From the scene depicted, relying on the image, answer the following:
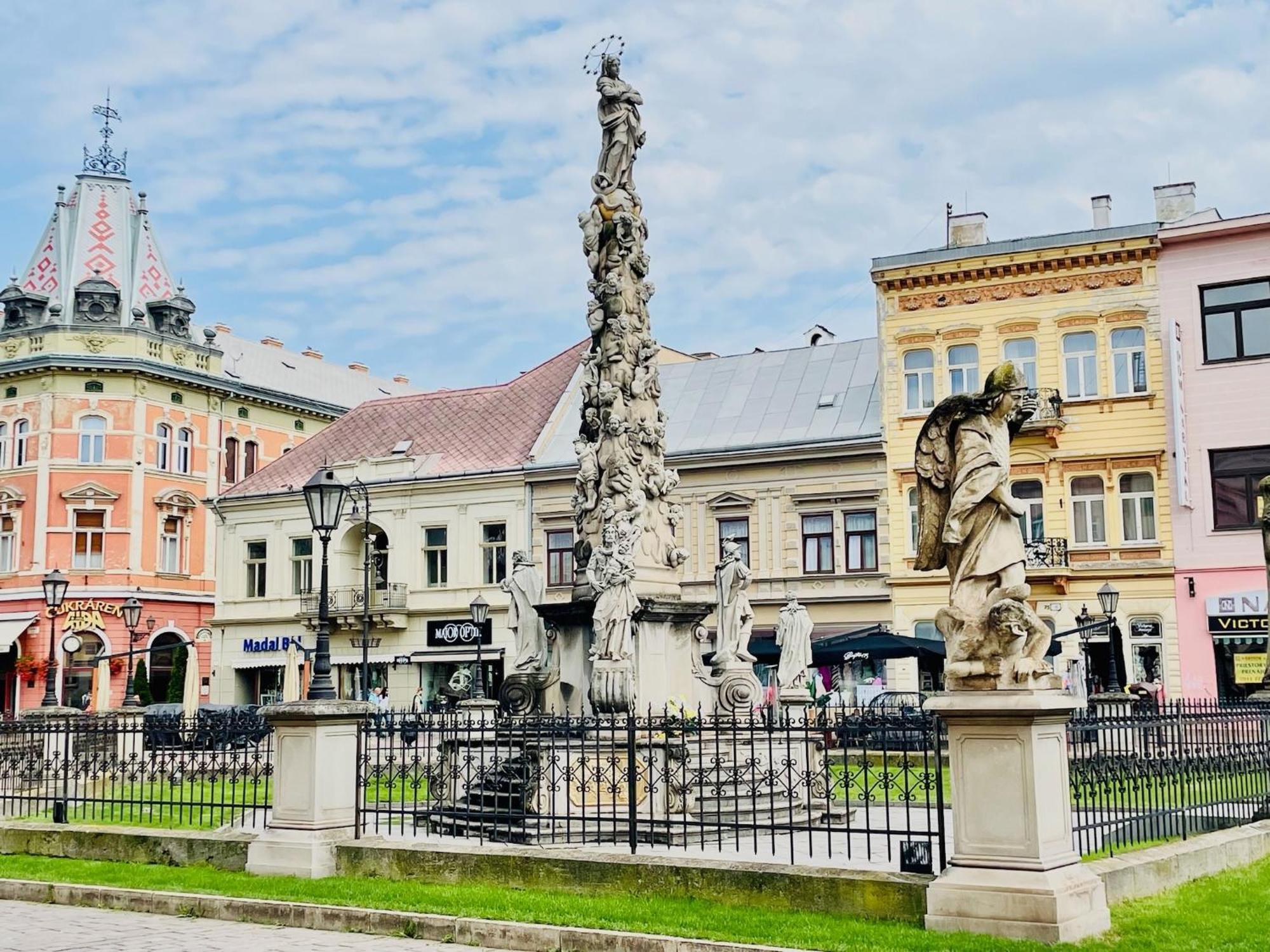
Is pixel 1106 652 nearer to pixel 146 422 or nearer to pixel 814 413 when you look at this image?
pixel 814 413

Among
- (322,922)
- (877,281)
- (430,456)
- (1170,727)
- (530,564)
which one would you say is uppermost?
(877,281)

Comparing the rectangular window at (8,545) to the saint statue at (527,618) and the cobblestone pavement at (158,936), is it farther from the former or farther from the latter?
the cobblestone pavement at (158,936)

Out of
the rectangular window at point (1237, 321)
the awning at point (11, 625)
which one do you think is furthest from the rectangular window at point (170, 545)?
the rectangular window at point (1237, 321)

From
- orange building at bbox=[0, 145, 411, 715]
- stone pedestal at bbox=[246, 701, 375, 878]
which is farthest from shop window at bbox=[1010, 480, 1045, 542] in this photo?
orange building at bbox=[0, 145, 411, 715]

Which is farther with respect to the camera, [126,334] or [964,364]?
[126,334]

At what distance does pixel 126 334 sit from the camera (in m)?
50.6

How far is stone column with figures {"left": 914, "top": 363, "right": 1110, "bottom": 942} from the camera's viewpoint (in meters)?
8.91

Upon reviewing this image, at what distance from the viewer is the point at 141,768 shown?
47.6 ft

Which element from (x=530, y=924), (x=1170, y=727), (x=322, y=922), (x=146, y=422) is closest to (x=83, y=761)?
(x=322, y=922)

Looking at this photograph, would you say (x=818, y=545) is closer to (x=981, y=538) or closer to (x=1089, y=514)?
(x=1089, y=514)

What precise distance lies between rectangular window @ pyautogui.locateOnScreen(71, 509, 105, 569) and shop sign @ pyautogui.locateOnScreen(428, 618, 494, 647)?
45.9ft

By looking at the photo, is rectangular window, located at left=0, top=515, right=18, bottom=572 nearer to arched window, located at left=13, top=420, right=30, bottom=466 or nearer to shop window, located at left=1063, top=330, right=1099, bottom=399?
arched window, located at left=13, top=420, right=30, bottom=466

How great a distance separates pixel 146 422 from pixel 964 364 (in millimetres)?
29718

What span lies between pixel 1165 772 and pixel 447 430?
119ft
